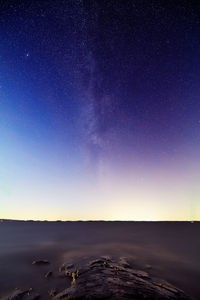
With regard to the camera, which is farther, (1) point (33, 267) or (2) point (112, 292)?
(1) point (33, 267)

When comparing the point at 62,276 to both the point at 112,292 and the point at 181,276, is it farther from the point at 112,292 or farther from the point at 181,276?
the point at 181,276

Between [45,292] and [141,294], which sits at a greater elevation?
[141,294]

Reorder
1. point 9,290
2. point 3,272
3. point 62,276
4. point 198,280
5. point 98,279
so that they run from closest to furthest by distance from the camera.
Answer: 1. point 98,279
2. point 9,290
3. point 62,276
4. point 198,280
5. point 3,272

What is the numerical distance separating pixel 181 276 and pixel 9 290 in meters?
16.7

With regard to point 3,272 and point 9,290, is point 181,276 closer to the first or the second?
point 9,290

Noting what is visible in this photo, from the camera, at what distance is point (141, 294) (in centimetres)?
958

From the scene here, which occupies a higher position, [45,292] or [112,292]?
[112,292]

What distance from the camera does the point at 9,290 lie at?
13266mm

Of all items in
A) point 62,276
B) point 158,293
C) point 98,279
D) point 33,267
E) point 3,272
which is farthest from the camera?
point 33,267

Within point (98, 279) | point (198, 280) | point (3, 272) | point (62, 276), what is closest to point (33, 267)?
point (3, 272)

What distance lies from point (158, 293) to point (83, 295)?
15.5 feet

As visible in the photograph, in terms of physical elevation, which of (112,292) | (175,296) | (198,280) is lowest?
(198,280)

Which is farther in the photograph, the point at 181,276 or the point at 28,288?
the point at 181,276

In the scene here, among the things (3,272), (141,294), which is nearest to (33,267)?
(3,272)
